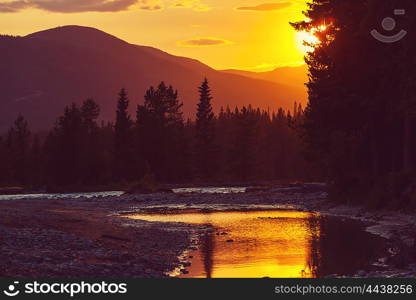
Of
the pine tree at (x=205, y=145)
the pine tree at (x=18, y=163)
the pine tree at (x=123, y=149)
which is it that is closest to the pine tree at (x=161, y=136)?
the pine tree at (x=123, y=149)

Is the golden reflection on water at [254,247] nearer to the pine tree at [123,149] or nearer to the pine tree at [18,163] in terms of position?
the pine tree at [123,149]

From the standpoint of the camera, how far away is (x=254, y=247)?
85.9 feet

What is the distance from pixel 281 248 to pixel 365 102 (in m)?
15.5

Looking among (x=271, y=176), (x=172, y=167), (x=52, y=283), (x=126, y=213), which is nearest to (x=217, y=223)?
(x=126, y=213)

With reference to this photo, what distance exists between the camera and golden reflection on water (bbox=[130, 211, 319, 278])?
→ 2075cm

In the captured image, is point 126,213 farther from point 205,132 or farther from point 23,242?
point 205,132

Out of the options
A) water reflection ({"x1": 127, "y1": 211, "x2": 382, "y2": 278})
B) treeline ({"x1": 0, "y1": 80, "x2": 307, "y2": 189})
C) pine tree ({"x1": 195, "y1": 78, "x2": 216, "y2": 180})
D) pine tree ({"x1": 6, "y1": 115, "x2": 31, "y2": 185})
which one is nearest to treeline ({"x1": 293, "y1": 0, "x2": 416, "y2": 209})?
water reflection ({"x1": 127, "y1": 211, "x2": 382, "y2": 278})

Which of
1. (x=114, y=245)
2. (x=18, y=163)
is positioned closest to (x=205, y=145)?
(x=18, y=163)

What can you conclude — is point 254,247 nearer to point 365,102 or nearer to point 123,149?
point 365,102

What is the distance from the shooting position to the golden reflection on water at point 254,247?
2075cm

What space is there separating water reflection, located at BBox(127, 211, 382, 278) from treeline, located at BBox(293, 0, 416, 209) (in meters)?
4.62

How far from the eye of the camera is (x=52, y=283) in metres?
14.5

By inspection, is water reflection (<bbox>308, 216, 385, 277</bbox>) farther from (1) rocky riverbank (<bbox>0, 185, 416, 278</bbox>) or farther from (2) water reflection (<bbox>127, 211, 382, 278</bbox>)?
(1) rocky riverbank (<bbox>0, 185, 416, 278</bbox>)

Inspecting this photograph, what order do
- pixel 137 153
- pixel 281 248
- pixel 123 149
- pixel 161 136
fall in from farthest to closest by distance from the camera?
pixel 161 136 < pixel 137 153 < pixel 123 149 < pixel 281 248
